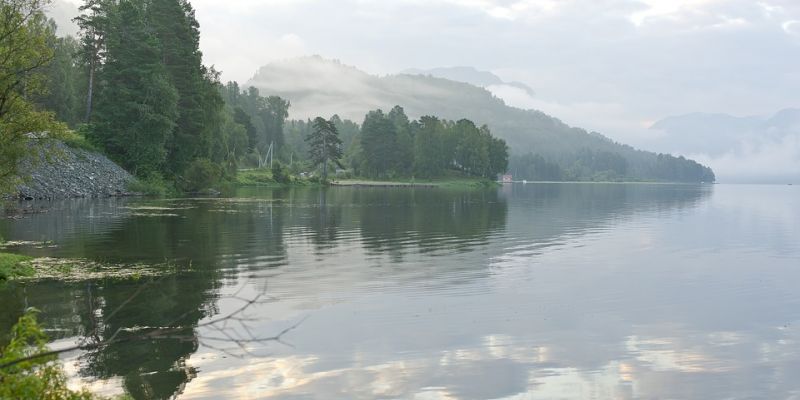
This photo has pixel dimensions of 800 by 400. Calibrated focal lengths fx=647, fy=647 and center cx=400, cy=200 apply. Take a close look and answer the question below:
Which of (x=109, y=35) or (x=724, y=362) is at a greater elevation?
(x=109, y=35)

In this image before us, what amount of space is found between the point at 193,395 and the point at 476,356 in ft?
24.3

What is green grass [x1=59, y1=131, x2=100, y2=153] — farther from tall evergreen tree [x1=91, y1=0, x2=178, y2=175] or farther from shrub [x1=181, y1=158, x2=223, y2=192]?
shrub [x1=181, y1=158, x2=223, y2=192]

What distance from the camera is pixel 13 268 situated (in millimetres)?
26812

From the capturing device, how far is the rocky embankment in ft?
262

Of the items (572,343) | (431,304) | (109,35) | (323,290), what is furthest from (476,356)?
(109,35)

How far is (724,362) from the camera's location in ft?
58.1

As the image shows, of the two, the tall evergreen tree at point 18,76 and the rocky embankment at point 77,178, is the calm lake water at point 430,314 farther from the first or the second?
the rocky embankment at point 77,178

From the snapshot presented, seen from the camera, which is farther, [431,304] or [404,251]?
[404,251]

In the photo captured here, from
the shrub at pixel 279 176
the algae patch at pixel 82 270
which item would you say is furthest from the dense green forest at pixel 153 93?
the algae patch at pixel 82 270

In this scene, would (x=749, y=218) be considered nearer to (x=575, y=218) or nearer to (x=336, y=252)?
(x=575, y=218)

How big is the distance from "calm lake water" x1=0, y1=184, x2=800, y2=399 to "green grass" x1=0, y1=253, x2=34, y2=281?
1.97m

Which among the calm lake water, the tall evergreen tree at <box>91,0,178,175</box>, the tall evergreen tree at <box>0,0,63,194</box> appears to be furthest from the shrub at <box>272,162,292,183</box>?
the tall evergreen tree at <box>0,0,63,194</box>

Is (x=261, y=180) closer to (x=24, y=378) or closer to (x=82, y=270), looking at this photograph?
(x=82, y=270)

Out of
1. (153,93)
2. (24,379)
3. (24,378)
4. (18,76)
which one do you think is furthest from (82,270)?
(153,93)
